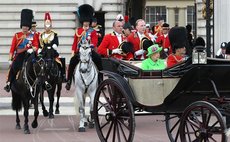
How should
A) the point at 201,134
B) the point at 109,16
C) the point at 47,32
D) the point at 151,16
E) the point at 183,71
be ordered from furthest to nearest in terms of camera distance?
the point at 151,16 < the point at 109,16 < the point at 47,32 < the point at 183,71 < the point at 201,134

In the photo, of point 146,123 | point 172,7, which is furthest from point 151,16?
point 146,123

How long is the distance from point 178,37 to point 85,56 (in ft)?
12.0

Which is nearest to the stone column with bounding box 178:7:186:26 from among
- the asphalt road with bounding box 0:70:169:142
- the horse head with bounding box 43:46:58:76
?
the asphalt road with bounding box 0:70:169:142

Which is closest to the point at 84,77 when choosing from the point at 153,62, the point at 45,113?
the point at 45,113

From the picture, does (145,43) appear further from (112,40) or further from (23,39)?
(23,39)

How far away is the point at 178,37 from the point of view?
436 inches

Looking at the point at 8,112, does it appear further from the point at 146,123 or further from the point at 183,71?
the point at 183,71

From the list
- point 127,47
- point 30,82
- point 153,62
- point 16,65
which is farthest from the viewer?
point 16,65

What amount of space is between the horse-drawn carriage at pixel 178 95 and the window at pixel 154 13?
42.6 meters

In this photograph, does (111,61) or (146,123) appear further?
(146,123)

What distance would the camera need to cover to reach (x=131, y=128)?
34.7ft

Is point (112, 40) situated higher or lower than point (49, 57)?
higher

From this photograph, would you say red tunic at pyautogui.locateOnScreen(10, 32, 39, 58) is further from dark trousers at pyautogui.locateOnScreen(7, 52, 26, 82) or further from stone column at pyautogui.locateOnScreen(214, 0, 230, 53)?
stone column at pyautogui.locateOnScreen(214, 0, 230, 53)

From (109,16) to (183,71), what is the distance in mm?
28704
